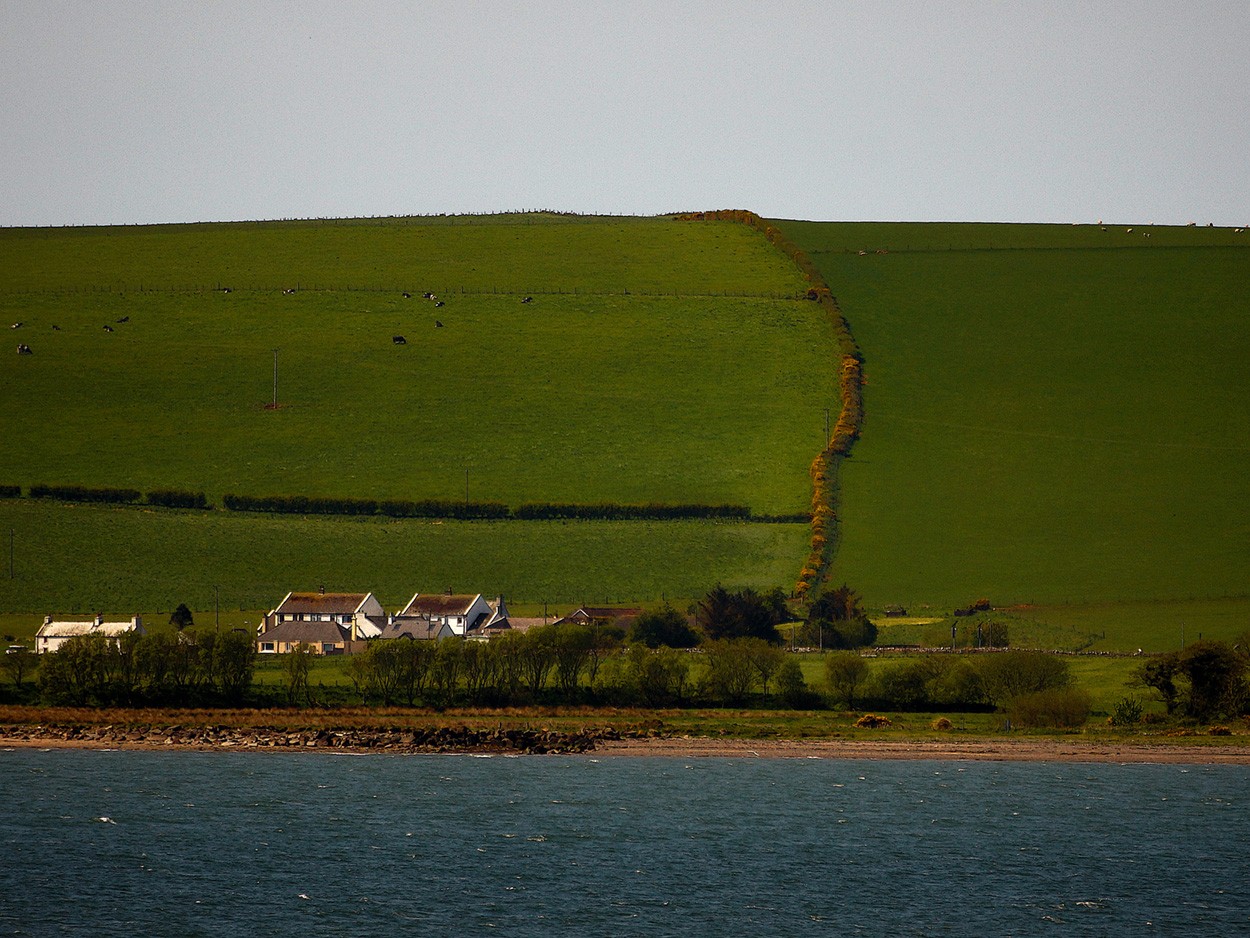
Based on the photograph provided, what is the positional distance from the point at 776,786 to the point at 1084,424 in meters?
83.0

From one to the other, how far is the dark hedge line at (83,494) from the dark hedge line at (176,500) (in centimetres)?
123

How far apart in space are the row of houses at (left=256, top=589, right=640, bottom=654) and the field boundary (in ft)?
55.6

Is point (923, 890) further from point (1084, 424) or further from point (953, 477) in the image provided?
point (1084, 424)

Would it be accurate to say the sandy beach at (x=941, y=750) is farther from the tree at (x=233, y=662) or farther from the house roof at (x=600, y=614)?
the house roof at (x=600, y=614)

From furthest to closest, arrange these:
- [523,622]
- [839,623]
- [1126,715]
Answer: [523,622]
[839,623]
[1126,715]

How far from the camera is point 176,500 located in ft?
418

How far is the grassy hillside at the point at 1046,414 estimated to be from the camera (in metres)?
118

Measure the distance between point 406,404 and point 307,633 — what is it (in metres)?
42.7

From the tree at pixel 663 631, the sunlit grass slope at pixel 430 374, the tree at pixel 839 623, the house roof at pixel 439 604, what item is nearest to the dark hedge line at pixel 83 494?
the sunlit grass slope at pixel 430 374

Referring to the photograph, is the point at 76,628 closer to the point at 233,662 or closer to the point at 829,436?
the point at 233,662

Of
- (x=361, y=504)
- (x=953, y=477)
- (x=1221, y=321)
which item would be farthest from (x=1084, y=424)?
(x=361, y=504)

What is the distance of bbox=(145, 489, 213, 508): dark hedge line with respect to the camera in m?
127

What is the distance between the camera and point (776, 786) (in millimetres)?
68625

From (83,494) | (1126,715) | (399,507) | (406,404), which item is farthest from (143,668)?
(406,404)
